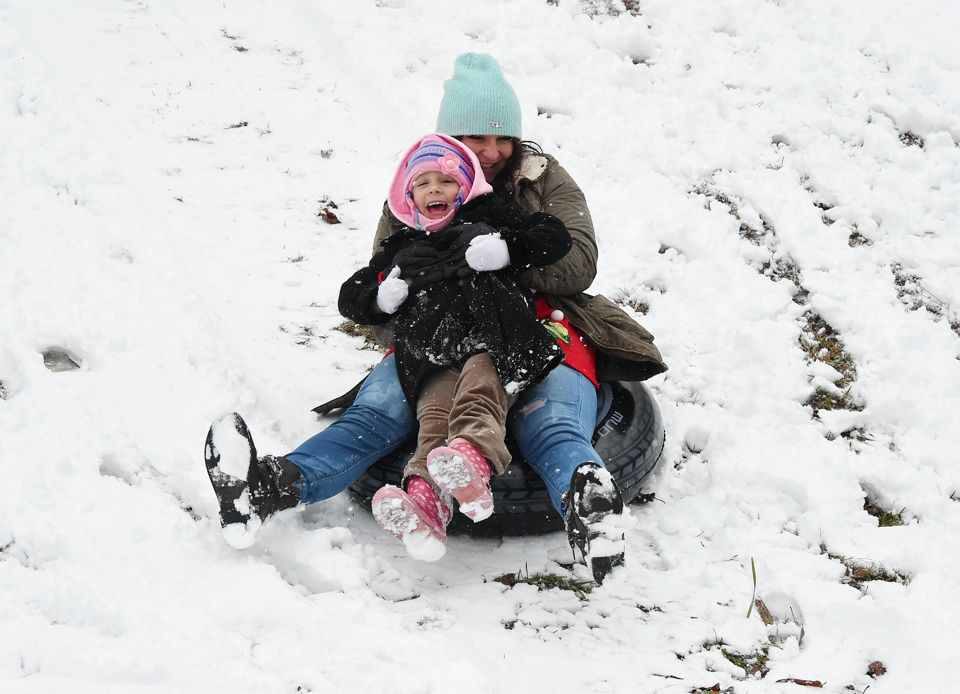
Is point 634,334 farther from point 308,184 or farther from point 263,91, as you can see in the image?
point 263,91

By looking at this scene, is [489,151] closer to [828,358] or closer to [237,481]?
[237,481]

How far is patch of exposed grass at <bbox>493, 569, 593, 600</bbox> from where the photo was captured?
9.53 feet

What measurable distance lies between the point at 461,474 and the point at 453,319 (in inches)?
26.0

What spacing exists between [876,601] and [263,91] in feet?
17.8

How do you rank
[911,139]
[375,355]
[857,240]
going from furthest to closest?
[911,139] → [857,240] → [375,355]

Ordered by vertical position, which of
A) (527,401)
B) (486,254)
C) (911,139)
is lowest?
(527,401)

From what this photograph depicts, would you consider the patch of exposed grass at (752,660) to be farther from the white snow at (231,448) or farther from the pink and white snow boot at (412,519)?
the white snow at (231,448)

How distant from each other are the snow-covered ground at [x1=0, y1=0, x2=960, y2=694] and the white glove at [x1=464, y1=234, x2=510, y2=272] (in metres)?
0.98

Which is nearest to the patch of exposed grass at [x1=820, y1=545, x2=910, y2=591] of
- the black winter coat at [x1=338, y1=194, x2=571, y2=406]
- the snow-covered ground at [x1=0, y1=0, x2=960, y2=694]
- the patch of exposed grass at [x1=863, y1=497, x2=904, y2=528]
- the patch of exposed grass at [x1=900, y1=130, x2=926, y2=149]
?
the snow-covered ground at [x1=0, y1=0, x2=960, y2=694]

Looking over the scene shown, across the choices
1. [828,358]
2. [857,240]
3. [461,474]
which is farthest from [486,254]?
[857,240]

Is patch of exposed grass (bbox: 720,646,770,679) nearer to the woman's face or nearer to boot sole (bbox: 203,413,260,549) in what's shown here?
boot sole (bbox: 203,413,260,549)

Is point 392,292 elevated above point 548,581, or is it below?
above

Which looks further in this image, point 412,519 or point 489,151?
point 489,151

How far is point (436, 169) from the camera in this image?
3.34 m
